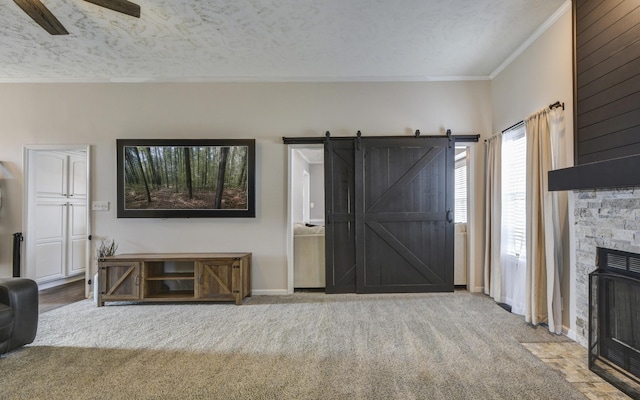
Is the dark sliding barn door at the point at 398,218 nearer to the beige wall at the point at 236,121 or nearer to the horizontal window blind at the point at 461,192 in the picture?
the beige wall at the point at 236,121

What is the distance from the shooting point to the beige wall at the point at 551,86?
2.69m

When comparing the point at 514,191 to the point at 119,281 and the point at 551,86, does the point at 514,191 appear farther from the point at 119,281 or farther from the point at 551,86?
the point at 119,281

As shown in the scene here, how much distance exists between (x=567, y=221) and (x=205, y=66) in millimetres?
4383

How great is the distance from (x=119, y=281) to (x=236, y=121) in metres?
2.54

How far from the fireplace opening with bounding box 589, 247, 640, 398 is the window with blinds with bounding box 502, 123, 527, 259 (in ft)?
3.55

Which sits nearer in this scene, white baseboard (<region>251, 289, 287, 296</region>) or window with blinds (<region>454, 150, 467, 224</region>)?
white baseboard (<region>251, 289, 287, 296</region>)

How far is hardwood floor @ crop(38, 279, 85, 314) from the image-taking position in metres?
3.78

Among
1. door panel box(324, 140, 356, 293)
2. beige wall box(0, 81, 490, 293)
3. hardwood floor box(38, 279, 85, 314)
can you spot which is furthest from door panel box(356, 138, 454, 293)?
hardwood floor box(38, 279, 85, 314)

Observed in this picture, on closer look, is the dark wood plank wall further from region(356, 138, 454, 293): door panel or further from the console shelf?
the console shelf

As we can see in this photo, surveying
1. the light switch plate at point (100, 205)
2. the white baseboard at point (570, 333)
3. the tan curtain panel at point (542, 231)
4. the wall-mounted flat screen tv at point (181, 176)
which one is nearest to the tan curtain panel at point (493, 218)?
the tan curtain panel at point (542, 231)

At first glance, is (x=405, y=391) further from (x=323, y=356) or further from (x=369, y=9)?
(x=369, y=9)

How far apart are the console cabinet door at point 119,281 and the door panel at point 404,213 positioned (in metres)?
2.83

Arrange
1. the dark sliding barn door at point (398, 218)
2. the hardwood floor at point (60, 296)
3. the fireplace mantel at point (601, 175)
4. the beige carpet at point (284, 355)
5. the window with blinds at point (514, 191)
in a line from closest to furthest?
1. the fireplace mantel at point (601, 175)
2. the beige carpet at point (284, 355)
3. the window with blinds at point (514, 191)
4. the hardwood floor at point (60, 296)
5. the dark sliding barn door at point (398, 218)

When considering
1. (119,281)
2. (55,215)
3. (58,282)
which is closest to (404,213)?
(119,281)
